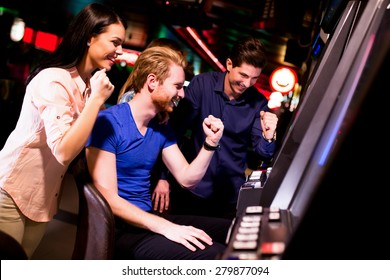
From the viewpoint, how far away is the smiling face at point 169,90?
6.18 ft

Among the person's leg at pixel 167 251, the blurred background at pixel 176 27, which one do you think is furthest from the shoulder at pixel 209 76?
the blurred background at pixel 176 27

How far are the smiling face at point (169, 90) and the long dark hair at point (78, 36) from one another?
12.5 inches

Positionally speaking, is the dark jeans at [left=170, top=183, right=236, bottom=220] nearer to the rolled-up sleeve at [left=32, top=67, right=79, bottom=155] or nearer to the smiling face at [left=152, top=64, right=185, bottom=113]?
the smiling face at [left=152, top=64, right=185, bottom=113]

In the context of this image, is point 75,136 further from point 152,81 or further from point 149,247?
point 152,81

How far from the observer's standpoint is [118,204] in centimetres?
166

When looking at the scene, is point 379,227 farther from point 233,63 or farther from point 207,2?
point 207,2

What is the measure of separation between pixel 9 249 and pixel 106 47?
35.2 inches

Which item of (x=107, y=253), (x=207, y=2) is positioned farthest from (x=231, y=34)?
(x=107, y=253)

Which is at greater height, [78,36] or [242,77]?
[78,36]

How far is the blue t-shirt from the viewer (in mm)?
1729

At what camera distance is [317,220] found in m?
0.71

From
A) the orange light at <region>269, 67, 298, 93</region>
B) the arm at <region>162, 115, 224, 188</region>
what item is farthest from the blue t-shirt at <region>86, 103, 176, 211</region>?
the orange light at <region>269, 67, 298, 93</region>

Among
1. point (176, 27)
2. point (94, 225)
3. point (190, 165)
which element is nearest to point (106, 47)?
point (190, 165)
